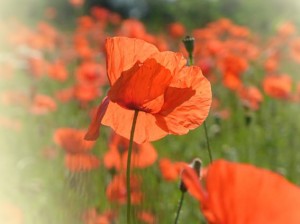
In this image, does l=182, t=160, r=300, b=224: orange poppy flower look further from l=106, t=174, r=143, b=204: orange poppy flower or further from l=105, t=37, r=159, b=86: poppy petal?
l=106, t=174, r=143, b=204: orange poppy flower

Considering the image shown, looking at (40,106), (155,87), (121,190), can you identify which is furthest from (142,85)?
(40,106)

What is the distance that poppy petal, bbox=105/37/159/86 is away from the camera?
0.80m

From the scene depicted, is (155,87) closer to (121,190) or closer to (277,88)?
(121,190)

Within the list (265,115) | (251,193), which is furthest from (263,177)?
(265,115)

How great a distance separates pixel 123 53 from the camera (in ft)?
2.64

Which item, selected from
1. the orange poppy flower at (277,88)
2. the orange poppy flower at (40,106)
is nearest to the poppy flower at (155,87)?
the orange poppy flower at (40,106)

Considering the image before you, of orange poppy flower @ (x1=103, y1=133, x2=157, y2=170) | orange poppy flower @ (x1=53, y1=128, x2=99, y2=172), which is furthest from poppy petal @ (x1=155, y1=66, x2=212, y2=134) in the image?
orange poppy flower @ (x1=103, y1=133, x2=157, y2=170)

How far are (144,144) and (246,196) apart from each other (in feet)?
4.18

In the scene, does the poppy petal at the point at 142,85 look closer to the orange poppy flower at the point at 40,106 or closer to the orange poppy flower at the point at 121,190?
the orange poppy flower at the point at 121,190

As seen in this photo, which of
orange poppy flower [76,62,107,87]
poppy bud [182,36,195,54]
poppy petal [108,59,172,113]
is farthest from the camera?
orange poppy flower [76,62,107,87]

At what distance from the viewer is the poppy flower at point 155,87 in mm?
775

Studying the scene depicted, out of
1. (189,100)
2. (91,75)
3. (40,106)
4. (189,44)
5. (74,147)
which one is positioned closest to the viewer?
(189,100)

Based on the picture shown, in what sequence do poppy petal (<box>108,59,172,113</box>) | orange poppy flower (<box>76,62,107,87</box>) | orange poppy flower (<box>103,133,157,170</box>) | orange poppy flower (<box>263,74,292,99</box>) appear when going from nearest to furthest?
poppy petal (<box>108,59,172,113</box>), orange poppy flower (<box>103,133,157,170</box>), orange poppy flower (<box>263,74,292,99</box>), orange poppy flower (<box>76,62,107,87</box>)

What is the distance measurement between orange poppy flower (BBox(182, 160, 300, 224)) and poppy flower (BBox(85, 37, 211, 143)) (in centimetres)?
24
